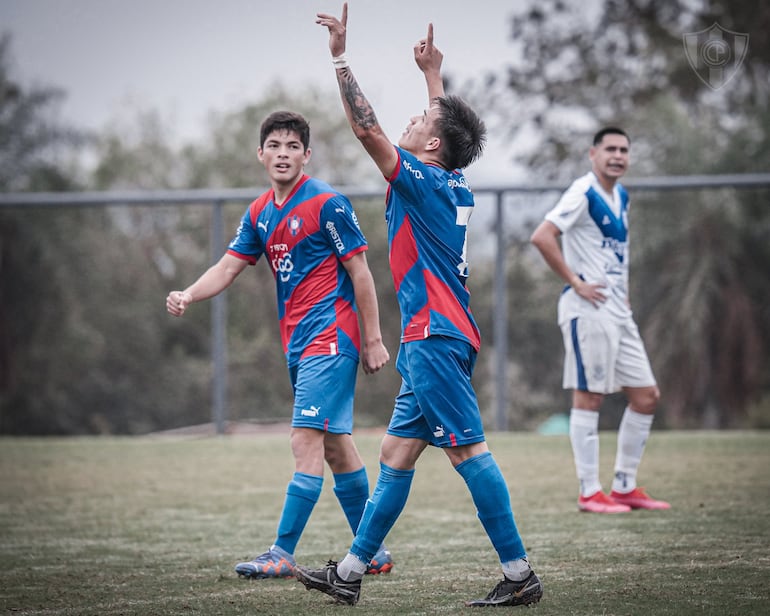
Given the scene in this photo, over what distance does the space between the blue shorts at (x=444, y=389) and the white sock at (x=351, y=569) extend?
1.81 feet

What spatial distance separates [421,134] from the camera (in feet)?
14.3

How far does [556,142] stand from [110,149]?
14.1m

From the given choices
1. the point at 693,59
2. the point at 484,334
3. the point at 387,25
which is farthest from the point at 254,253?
the point at 693,59

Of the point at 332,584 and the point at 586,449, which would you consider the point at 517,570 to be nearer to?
the point at 332,584

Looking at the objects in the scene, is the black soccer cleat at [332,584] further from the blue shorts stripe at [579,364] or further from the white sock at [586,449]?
the blue shorts stripe at [579,364]

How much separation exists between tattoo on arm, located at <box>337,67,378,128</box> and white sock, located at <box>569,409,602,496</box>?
3.31 meters

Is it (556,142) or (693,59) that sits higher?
(693,59)

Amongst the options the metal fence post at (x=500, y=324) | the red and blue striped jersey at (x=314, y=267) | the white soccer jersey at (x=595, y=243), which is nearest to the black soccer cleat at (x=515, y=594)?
the red and blue striped jersey at (x=314, y=267)

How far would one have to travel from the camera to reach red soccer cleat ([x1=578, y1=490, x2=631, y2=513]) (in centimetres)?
642

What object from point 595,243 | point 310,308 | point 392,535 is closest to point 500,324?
point 595,243

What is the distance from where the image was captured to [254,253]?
5.20 meters

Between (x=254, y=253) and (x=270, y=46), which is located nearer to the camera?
(x=254, y=253)

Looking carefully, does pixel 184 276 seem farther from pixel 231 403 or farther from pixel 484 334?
pixel 484 334

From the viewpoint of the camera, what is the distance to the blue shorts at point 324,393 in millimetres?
4793
